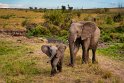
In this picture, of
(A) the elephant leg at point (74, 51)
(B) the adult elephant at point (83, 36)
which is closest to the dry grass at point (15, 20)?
(B) the adult elephant at point (83, 36)

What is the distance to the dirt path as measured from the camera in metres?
17.7

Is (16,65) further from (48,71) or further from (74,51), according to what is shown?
(74,51)

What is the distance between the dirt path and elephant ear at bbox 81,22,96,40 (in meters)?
1.76

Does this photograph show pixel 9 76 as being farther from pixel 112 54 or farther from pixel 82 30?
pixel 112 54

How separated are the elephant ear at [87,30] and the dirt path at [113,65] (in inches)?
69.4

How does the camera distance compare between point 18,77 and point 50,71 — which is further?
point 50,71

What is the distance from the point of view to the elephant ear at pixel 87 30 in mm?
18500

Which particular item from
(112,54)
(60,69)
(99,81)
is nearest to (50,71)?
(60,69)

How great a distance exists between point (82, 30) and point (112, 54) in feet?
19.7

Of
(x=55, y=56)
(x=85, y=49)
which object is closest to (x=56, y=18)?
(x=85, y=49)

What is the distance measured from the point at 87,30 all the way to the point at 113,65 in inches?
93.5

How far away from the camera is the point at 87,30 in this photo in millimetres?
18719

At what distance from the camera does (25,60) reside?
65.9 feet

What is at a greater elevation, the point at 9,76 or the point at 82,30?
the point at 82,30
